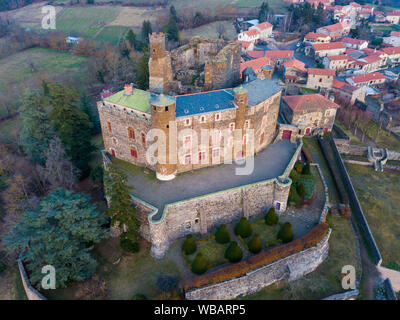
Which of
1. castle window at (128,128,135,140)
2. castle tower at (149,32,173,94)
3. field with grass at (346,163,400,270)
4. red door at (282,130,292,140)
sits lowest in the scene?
field with grass at (346,163,400,270)

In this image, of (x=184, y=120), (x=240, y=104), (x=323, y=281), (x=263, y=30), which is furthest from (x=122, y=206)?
(x=263, y=30)

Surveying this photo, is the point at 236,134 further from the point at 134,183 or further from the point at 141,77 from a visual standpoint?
the point at 141,77

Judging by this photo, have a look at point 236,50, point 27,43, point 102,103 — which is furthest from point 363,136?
point 27,43

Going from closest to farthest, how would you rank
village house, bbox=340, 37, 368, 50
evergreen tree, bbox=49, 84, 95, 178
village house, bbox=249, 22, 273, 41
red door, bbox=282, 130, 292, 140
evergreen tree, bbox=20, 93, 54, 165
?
1. evergreen tree, bbox=49, 84, 95, 178
2. red door, bbox=282, 130, 292, 140
3. evergreen tree, bbox=20, 93, 54, 165
4. village house, bbox=340, 37, 368, 50
5. village house, bbox=249, 22, 273, 41

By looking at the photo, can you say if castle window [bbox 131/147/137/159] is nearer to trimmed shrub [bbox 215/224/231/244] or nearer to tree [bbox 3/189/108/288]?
tree [bbox 3/189/108/288]

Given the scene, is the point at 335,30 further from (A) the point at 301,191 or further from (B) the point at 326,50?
(A) the point at 301,191

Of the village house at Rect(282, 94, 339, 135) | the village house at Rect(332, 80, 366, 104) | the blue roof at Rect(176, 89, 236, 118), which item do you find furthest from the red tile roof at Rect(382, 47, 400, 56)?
the blue roof at Rect(176, 89, 236, 118)

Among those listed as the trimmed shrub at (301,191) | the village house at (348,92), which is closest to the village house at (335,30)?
the village house at (348,92)
